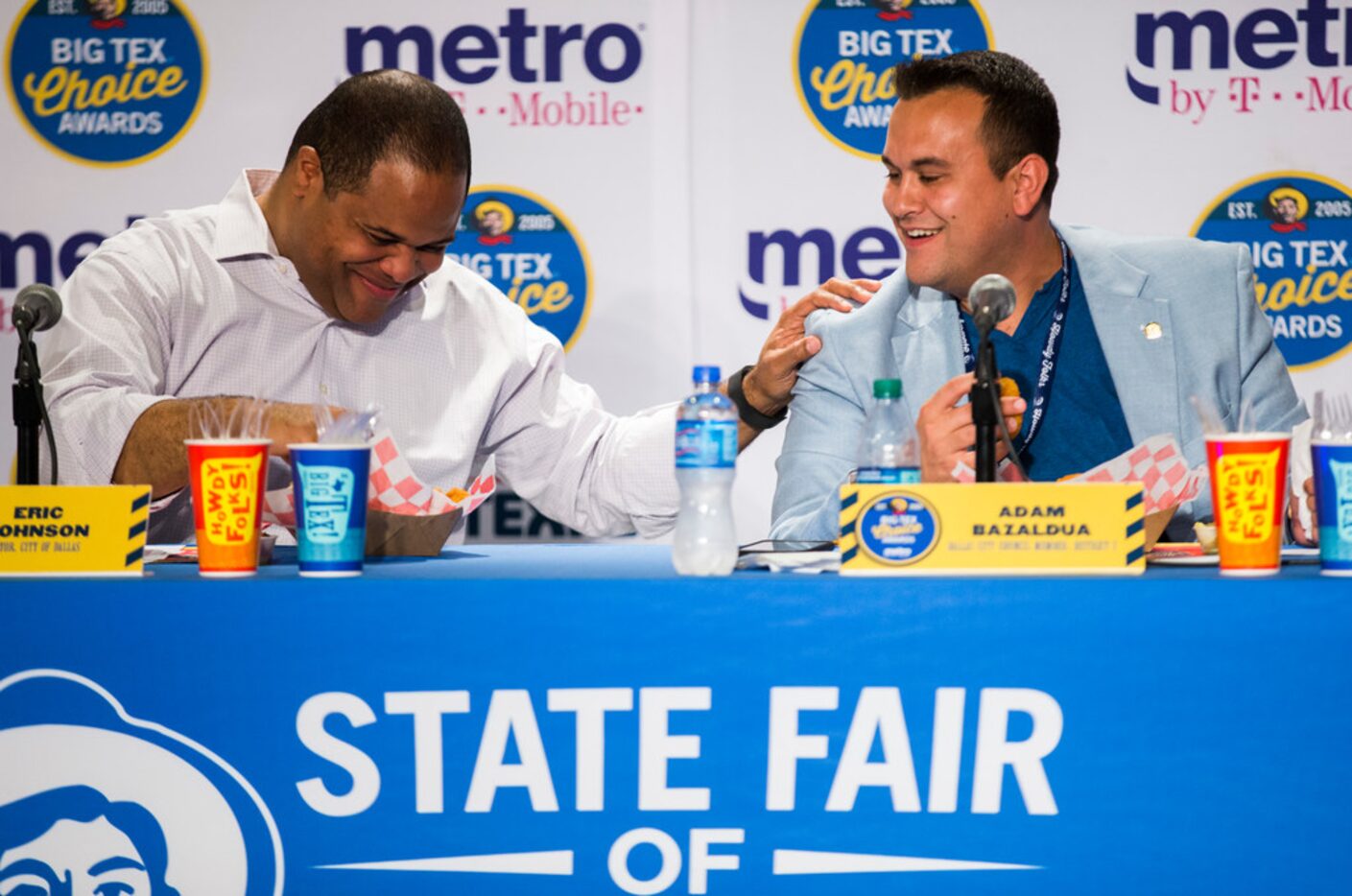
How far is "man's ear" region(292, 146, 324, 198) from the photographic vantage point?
241 centimetres

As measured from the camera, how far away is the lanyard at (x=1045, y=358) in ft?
A: 7.75

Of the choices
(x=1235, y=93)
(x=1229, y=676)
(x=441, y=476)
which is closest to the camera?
(x=1229, y=676)

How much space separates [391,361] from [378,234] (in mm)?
343

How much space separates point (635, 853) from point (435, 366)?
1434 mm

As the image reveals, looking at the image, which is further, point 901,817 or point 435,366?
point 435,366

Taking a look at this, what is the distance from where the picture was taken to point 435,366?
2.63 meters

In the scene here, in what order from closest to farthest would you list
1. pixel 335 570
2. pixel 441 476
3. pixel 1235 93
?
1. pixel 335 570
2. pixel 441 476
3. pixel 1235 93

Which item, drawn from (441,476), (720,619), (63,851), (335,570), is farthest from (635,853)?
(441,476)

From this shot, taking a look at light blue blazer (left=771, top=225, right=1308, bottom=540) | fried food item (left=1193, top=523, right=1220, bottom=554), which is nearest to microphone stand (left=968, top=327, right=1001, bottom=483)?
fried food item (left=1193, top=523, right=1220, bottom=554)

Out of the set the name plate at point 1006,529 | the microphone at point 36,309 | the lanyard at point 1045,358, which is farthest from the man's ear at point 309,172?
the name plate at point 1006,529

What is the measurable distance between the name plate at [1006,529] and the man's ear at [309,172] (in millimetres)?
1371

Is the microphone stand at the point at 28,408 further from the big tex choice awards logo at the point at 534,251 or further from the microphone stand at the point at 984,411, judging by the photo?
the big tex choice awards logo at the point at 534,251

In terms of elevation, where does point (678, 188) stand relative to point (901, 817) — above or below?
above

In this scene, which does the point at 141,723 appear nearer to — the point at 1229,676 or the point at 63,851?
the point at 63,851
